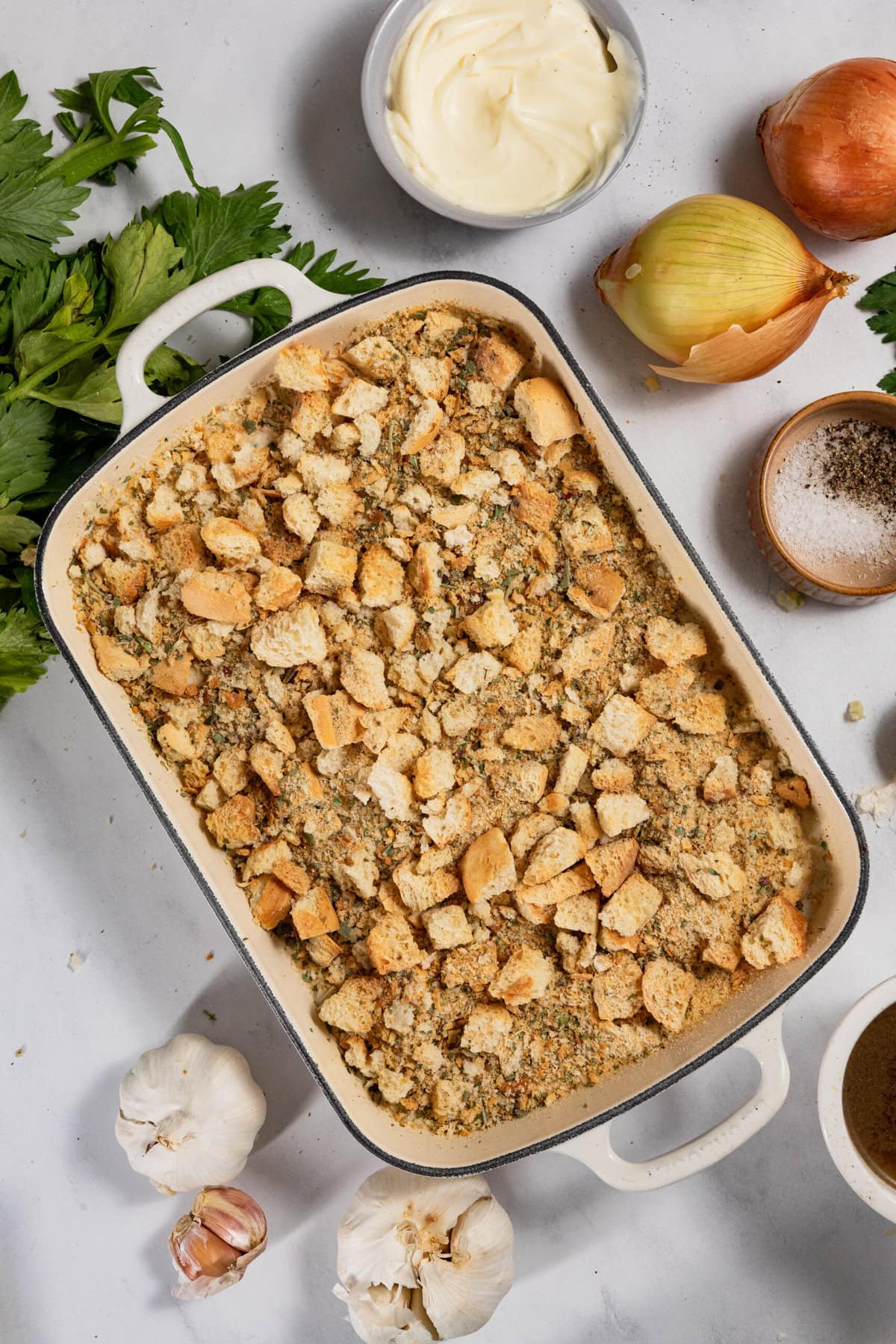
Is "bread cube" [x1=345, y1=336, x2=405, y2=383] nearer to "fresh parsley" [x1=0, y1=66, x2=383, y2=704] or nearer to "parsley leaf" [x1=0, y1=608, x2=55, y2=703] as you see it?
"fresh parsley" [x1=0, y1=66, x2=383, y2=704]

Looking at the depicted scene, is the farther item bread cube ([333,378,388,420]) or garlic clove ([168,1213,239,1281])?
garlic clove ([168,1213,239,1281])

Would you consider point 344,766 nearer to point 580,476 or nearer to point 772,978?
point 580,476

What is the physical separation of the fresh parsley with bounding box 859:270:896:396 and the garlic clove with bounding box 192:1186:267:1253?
154 cm

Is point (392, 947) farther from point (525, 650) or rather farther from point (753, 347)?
point (753, 347)

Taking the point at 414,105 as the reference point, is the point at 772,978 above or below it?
below

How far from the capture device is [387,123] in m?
1.33

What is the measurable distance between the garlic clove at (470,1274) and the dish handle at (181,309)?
3.82ft

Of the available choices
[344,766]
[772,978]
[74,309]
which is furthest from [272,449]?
[772,978]

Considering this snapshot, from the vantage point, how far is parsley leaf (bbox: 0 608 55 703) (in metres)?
1.34

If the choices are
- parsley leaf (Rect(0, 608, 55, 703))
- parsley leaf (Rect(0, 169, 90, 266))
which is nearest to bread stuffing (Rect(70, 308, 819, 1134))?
parsley leaf (Rect(0, 608, 55, 703))

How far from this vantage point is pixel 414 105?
1319 mm

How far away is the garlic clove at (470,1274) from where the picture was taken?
1349mm

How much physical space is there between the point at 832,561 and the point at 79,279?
1119mm

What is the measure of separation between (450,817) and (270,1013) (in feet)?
1.60
